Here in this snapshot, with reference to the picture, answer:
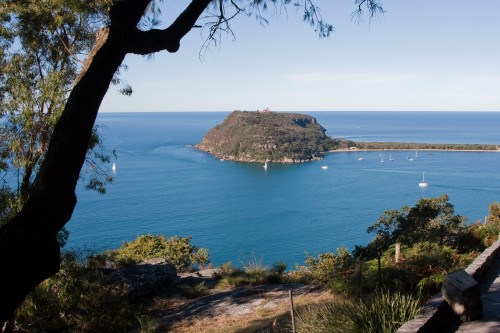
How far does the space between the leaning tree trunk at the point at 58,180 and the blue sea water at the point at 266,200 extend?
63.8 ft

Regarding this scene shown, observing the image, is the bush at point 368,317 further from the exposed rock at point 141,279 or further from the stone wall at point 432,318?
the exposed rock at point 141,279

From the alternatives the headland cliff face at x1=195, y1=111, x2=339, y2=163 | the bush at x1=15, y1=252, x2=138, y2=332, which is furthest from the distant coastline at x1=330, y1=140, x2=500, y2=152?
the bush at x1=15, y1=252, x2=138, y2=332

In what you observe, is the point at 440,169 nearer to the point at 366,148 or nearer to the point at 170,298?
the point at 366,148

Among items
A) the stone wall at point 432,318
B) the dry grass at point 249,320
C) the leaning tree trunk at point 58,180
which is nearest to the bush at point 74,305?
the dry grass at point 249,320

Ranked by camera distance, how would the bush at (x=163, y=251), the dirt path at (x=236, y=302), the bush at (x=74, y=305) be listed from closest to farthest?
the bush at (x=74, y=305) → the dirt path at (x=236, y=302) → the bush at (x=163, y=251)

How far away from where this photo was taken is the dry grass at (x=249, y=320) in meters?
5.67

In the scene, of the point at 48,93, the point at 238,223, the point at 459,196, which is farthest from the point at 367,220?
the point at 48,93

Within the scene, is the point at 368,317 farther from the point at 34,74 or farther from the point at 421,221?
the point at 421,221

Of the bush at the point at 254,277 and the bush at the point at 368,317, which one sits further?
the bush at the point at 254,277

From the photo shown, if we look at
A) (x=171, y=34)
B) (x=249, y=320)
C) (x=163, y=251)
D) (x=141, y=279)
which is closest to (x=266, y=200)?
(x=163, y=251)

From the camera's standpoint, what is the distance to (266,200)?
58688mm

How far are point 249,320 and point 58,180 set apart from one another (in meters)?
4.07

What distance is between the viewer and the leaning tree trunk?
254 cm

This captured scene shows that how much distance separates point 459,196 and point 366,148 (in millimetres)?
57034
